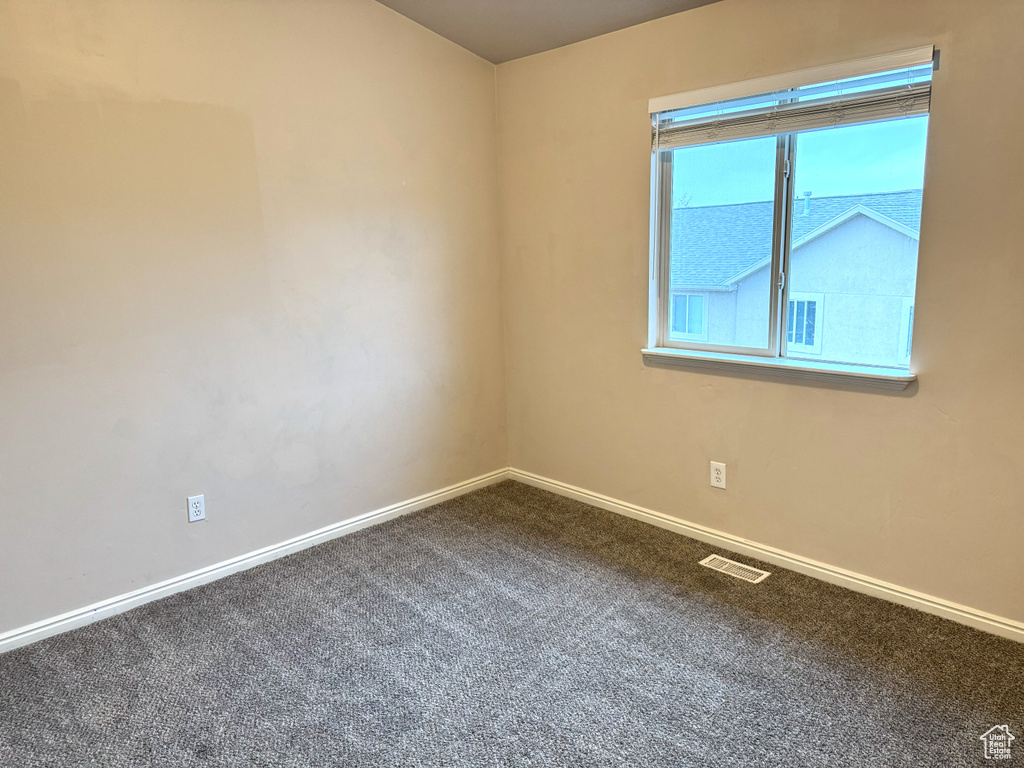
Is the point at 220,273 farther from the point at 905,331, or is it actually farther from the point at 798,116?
the point at 905,331

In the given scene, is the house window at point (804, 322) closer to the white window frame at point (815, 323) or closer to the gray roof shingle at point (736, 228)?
the white window frame at point (815, 323)

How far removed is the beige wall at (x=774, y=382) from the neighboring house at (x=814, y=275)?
0.44 feet

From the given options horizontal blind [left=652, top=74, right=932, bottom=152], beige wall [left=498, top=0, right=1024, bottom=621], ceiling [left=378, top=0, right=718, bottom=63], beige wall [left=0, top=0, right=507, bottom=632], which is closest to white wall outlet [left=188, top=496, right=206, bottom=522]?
beige wall [left=0, top=0, right=507, bottom=632]

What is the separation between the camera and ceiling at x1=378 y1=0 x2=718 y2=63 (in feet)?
9.21

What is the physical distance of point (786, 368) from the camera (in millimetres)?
2633

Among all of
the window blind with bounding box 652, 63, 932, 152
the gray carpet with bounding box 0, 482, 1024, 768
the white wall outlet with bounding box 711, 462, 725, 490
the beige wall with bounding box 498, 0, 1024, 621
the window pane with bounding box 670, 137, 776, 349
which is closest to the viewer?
the gray carpet with bounding box 0, 482, 1024, 768

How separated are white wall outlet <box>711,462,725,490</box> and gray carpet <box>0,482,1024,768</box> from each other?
35cm

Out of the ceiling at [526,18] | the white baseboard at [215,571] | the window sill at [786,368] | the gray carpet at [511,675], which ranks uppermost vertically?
the ceiling at [526,18]

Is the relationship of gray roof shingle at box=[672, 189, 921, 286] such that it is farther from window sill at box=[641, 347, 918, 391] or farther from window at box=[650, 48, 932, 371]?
window sill at box=[641, 347, 918, 391]

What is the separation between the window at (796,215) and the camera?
2.35m

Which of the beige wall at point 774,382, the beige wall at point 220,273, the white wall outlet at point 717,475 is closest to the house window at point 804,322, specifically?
the beige wall at point 774,382

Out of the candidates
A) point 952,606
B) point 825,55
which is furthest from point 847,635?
point 825,55

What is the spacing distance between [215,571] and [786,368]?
8.36 feet

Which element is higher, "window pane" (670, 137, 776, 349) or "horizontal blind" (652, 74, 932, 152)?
"horizontal blind" (652, 74, 932, 152)
